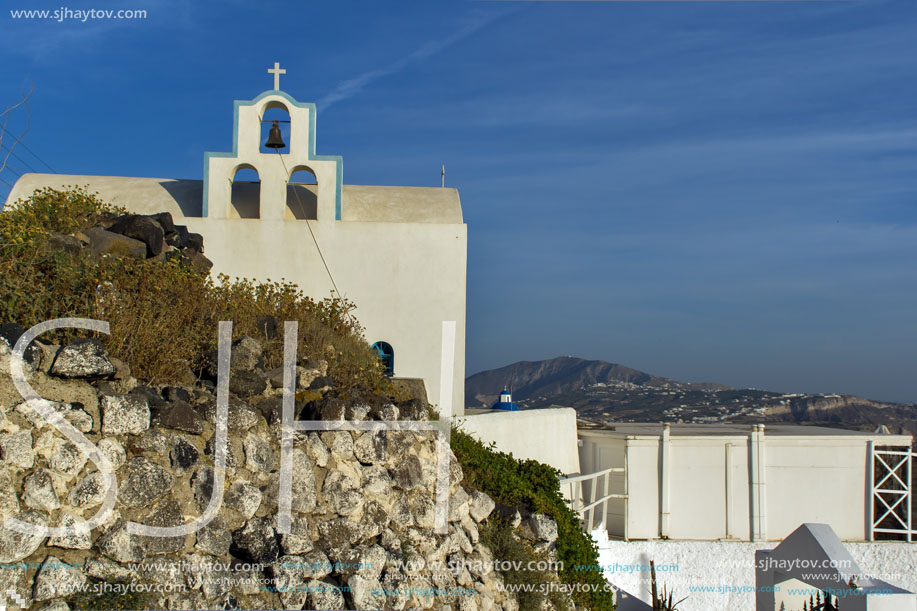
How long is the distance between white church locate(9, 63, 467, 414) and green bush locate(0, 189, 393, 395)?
3684mm

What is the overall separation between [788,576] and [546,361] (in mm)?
78652

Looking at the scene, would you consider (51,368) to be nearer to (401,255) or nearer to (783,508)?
(401,255)

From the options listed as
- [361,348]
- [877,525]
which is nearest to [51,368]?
[361,348]

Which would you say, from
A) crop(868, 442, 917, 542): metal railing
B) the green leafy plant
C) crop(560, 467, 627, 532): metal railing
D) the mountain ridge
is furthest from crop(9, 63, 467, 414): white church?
the mountain ridge

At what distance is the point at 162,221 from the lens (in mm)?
11672

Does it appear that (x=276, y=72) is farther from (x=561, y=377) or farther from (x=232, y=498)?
(x=561, y=377)

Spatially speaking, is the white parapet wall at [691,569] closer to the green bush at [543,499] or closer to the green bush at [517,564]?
the green bush at [543,499]

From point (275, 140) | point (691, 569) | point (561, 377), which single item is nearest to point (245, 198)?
point (275, 140)

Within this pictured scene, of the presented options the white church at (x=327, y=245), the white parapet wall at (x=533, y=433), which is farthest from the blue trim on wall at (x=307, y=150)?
the white parapet wall at (x=533, y=433)

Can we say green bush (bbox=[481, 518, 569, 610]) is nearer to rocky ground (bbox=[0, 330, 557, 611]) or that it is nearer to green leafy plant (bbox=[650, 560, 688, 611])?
rocky ground (bbox=[0, 330, 557, 611])

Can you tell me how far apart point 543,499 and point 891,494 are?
28.2 feet

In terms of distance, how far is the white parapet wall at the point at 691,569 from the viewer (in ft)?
44.3

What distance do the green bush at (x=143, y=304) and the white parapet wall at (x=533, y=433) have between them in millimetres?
2965

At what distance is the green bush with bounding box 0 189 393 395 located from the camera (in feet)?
25.3
